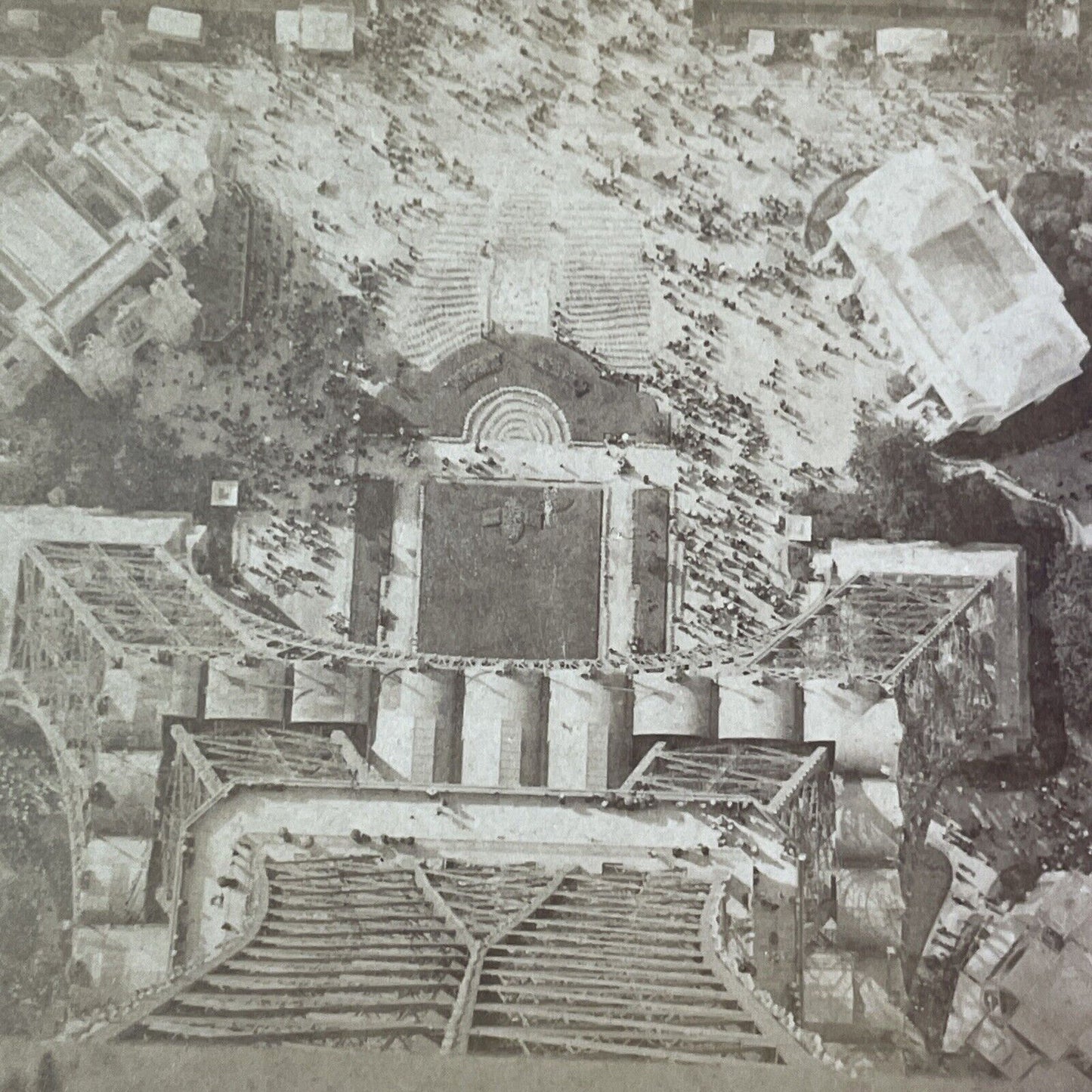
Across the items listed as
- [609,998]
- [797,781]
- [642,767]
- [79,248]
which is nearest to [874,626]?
[797,781]

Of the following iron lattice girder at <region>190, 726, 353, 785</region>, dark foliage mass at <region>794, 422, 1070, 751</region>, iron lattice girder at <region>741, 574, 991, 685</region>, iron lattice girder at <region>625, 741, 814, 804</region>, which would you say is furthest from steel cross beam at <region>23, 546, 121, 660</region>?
dark foliage mass at <region>794, 422, 1070, 751</region>

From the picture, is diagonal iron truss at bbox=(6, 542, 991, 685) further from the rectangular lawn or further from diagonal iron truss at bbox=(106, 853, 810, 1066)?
diagonal iron truss at bbox=(106, 853, 810, 1066)

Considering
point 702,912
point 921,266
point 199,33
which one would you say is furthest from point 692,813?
point 199,33

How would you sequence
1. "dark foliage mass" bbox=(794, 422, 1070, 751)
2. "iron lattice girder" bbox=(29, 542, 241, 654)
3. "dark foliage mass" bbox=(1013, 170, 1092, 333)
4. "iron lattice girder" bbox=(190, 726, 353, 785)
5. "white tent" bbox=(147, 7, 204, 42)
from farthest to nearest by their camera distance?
"white tent" bbox=(147, 7, 204, 42)
"dark foliage mass" bbox=(1013, 170, 1092, 333)
"dark foliage mass" bbox=(794, 422, 1070, 751)
"iron lattice girder" bbox=(29, 542, 241, 654)
"iron lattice girder" bbox=(190, 726, 353, 785)

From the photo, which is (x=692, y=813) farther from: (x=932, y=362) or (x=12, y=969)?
(x=12, y=969)

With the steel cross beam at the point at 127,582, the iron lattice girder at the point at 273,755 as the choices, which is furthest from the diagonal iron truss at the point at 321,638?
the iron lattice girder at the point at 273,755
